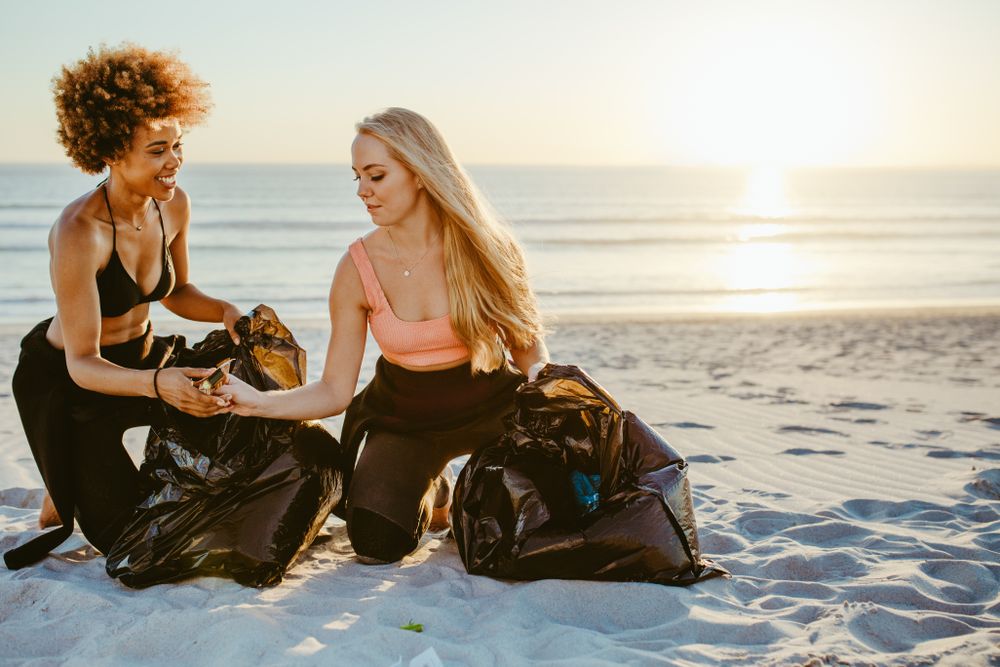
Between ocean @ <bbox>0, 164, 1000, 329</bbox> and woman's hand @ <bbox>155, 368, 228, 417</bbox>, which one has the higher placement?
woman's hand @ <bbox>155, 368, 228, 417</bbox>

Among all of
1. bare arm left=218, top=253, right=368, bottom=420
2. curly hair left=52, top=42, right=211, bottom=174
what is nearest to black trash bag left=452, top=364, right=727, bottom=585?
bare arm left=218, top=253, right=368, bottom=420

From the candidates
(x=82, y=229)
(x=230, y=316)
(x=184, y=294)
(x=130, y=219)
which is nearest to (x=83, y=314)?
(x=82, y=229)

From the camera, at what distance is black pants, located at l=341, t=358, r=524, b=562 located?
357cm

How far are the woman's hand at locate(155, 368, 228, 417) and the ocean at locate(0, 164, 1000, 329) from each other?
1.43 meters

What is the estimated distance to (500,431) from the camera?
3.74 m

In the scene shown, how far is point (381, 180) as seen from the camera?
357cm

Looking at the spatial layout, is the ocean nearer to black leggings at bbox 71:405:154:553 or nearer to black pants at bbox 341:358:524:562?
black pants at bbox 341:358:524:562

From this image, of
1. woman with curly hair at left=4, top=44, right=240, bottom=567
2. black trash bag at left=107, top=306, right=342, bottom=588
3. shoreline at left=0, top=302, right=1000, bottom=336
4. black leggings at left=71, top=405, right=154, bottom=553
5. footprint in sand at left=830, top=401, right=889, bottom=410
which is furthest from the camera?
shoreline at left=0, top=302, right=1000, bottom=336

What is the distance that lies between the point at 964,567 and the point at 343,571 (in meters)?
2.22

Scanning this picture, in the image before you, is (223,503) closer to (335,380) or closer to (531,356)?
(335,380)

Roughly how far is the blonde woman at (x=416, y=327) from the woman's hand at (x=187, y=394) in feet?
1.45

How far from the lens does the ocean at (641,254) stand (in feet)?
43.0

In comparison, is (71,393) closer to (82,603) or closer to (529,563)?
(82,603)

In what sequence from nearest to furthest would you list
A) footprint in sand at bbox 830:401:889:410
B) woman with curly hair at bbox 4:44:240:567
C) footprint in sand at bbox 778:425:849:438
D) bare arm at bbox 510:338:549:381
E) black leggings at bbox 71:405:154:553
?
woman with curly hair at bbox 4:44:240:567 → black leggings at bbox 71:405:154:553 → bare arm at bbox 510:338:549:381 → footprint in sand at bbox 778:425:849:438 → footprint in sand at bbox 830:401:889:410
